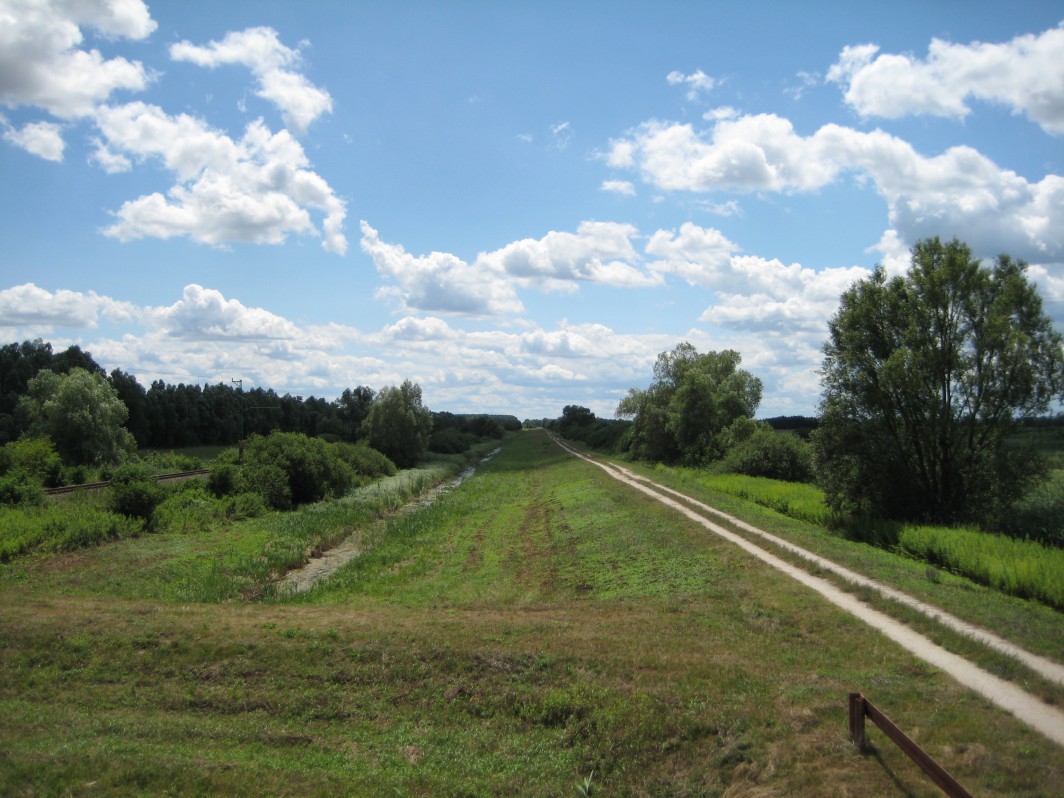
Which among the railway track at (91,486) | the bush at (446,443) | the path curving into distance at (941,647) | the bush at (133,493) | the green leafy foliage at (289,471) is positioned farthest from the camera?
the bush at (446,443)

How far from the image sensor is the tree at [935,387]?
22.9 metres

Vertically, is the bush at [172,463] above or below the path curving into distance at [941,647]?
below

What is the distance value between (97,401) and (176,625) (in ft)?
148

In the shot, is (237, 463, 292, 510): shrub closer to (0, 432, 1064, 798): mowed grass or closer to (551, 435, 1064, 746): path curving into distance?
(0, 432, 1064, 798): mowed grass

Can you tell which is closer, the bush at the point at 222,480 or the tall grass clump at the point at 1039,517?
the tall grass clump at the point at 1039,517

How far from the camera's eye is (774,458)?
4384 centimetres

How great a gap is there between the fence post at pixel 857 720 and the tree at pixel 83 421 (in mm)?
54457

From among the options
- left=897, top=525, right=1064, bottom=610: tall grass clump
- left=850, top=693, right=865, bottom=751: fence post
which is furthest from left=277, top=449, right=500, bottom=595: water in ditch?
left=897, top=525, right=1064, bottom=610: tall grass clump

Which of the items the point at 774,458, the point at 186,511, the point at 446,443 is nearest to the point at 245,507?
the point at 186,511

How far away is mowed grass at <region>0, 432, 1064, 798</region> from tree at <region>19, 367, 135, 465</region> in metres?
38.1

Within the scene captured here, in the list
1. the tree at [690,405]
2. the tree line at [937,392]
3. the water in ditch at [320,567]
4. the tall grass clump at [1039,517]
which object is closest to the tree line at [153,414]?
the water in ditch at [320,567]

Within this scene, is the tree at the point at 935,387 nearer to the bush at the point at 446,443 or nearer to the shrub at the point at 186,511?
the shrub at the point at 186,511

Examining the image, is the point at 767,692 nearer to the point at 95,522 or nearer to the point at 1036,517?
the point at 1036,517

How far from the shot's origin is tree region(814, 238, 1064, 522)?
901 inches
